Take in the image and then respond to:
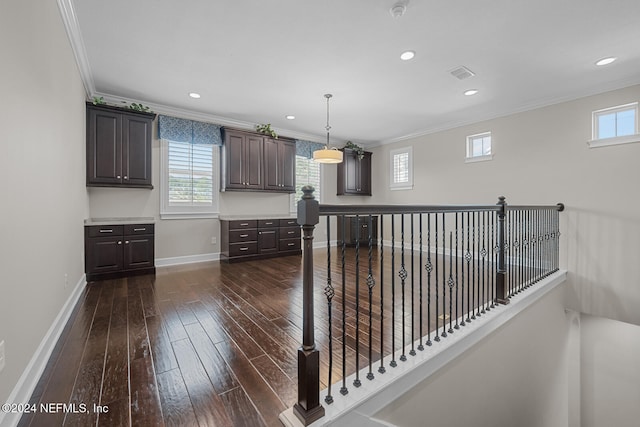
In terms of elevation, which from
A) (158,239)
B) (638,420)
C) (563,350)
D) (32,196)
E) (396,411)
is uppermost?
(32,196)

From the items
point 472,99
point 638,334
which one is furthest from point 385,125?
point 638,334

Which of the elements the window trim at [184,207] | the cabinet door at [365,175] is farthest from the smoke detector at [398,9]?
the cabinet door at [365,175]

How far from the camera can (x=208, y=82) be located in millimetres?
3658

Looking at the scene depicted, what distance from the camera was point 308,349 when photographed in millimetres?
1298

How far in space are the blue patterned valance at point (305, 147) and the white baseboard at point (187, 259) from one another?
288 centimetres

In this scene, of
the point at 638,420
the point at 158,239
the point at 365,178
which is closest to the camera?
the point at 638,420

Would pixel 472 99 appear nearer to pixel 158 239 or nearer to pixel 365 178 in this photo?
pixel 365 178

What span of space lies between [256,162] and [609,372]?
21.9 ft

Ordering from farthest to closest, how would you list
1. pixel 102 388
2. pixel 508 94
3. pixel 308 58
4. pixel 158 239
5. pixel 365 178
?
pixel 365 178
pixel 158 239
pixel 508 94
pixel 308 58
pixel 102 388

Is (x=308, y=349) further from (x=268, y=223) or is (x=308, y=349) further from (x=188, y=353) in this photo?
(x=268, y=223)

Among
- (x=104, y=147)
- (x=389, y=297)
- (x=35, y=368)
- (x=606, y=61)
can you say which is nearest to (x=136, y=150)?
(x=104, y=147)

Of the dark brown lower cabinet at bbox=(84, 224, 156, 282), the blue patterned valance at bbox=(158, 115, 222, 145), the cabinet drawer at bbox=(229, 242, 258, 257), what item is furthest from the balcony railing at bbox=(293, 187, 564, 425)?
the blue patterned valance at bbox=(158, 115, 222, 145)

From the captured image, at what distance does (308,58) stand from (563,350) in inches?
206

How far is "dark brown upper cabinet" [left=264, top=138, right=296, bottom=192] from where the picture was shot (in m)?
5.38
